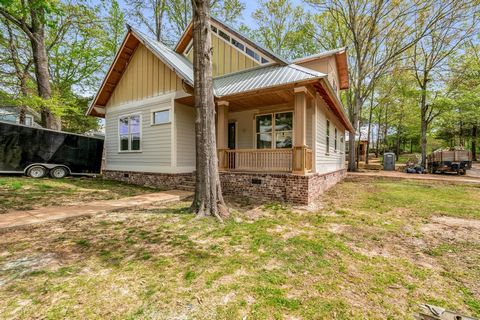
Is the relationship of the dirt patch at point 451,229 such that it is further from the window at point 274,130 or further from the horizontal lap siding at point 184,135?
the horizontal lap siding at point 184,135

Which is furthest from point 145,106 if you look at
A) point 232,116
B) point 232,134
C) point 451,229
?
point 451,229

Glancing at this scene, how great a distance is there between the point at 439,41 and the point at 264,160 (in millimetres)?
20459

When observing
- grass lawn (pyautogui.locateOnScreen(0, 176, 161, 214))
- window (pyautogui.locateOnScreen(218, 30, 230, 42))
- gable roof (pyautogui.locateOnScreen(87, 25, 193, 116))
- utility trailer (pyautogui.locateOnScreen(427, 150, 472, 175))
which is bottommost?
grass lawn (pyautogui.locateOnScreen(0, 176, 161, 214))

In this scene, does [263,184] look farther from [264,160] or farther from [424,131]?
[424,131]

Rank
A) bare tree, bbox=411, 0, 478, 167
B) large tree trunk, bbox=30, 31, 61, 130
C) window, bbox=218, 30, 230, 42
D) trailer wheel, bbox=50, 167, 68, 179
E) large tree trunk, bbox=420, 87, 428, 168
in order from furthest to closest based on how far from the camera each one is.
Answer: large tree trunk, bbox=420, 87, 428, 168 → bare tree, bbox=411, 0, 478, 167 → large tree trunk, bbox=30, 31, 61, 130 → trailer wheel, bbox=50, 167, 68, 179 → window, bbox=218, 30, 230, 42

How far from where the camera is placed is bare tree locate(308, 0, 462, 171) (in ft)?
52.3

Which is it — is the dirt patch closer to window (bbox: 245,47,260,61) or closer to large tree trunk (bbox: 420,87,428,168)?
window (bbox: 245,47,260,61)

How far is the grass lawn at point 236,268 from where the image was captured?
7.30 feet

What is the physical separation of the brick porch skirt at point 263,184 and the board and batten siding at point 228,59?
4.94 metres

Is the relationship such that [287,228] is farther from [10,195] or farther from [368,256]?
[10,195]

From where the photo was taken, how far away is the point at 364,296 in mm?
2457

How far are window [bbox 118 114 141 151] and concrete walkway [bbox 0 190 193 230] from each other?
15.1 ft

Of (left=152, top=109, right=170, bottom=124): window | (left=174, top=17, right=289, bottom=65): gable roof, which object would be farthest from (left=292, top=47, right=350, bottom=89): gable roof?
(left=152, top=109, right=170, bottom=124): window

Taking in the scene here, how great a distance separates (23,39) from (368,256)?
21.3 meters
